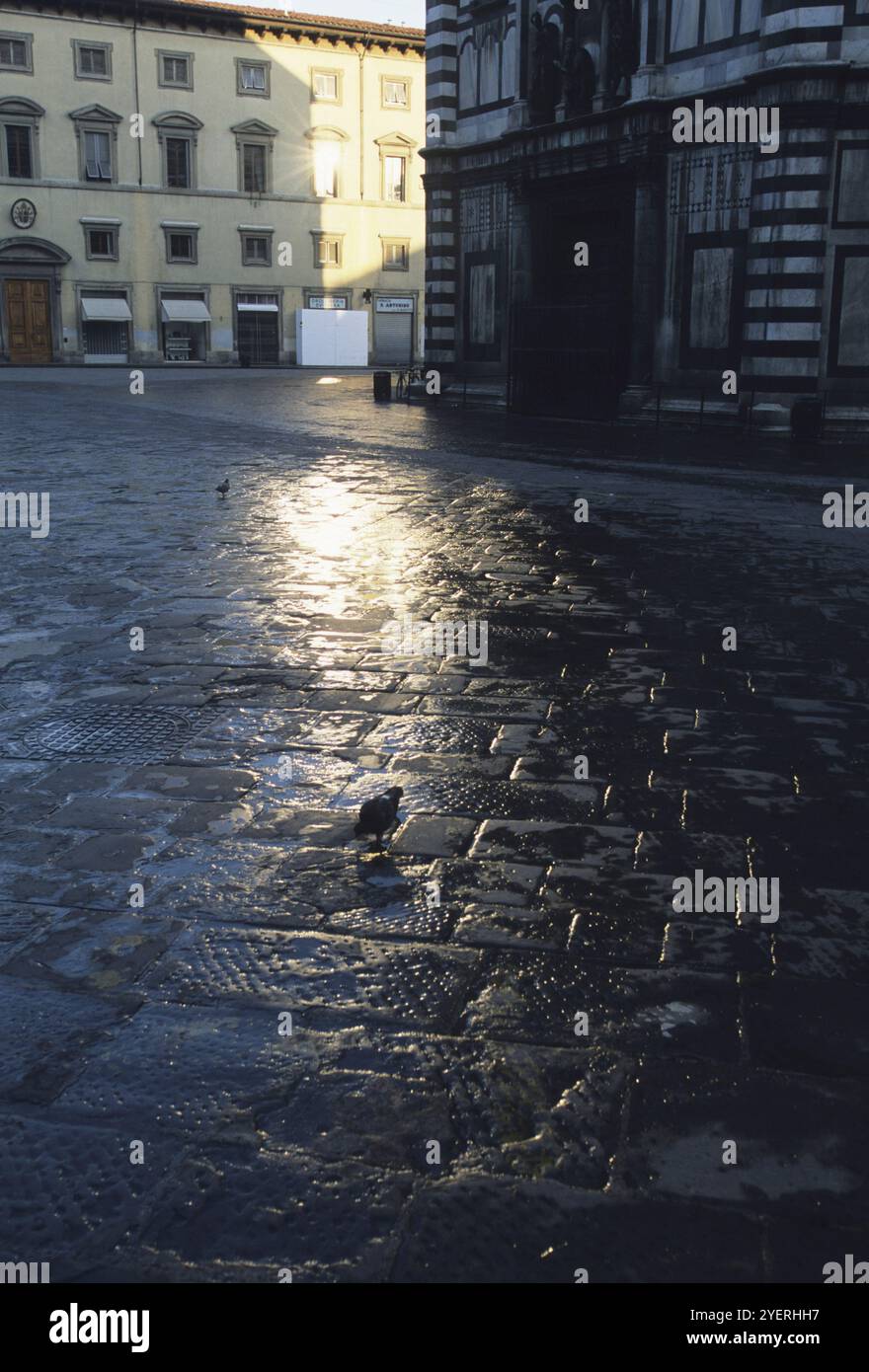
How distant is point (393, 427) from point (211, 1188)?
19.9 meters

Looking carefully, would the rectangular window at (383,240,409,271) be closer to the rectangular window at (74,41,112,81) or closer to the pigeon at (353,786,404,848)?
the rectangular window at (74,41,112,81)

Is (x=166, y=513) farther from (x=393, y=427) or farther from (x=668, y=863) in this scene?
(x=393, y=427)

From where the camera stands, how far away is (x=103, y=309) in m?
47.3

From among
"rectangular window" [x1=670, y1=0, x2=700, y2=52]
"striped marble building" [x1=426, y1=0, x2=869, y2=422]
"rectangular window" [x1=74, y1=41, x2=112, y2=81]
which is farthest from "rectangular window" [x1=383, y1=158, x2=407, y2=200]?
"rectangular window" [x1=670, y1=0, x2=700, y2=52]

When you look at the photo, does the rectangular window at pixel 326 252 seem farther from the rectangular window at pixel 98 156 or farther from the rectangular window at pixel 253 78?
the rectangular window at pixel 98 156

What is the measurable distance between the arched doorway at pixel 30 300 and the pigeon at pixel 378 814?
4660cm

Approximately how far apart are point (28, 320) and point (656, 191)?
32404 millimetres

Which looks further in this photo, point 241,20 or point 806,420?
point 241,20

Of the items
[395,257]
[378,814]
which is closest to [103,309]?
[395,257]

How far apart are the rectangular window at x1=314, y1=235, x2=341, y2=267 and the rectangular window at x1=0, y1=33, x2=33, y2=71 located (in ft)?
40.0

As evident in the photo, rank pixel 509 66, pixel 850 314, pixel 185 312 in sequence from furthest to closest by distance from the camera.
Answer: pixel 185 312
pixel 509 66
pixel 850 314

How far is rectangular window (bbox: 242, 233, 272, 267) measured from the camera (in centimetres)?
5003

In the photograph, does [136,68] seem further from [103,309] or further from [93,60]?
[103,309]
